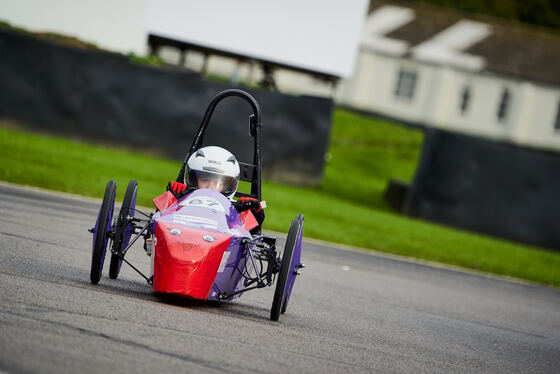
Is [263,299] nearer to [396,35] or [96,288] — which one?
[96,288]

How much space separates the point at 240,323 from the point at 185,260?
69cm

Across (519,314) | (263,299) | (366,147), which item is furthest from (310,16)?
(263,299)

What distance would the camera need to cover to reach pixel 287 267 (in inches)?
297

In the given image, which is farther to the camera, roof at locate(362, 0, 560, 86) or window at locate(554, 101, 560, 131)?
window at locate(554, 101, 560, 131)

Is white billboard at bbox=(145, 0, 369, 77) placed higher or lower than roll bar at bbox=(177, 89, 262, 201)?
higher

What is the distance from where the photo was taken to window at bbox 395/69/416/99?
5431 cm

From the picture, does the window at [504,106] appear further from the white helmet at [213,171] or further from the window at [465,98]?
the white helmet at [213,171]

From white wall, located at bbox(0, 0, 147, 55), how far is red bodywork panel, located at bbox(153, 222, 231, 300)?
20973 mm

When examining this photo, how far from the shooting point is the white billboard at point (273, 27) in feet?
104

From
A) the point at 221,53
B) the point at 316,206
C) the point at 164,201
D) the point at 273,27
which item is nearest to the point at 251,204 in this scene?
the point at 164,201

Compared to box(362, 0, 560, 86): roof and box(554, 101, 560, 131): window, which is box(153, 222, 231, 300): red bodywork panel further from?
box(554, 101, 560, 131): window

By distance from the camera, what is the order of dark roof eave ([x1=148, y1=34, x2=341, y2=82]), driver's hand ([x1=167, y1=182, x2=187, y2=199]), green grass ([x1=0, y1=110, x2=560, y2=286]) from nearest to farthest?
driver's hand ([x1=167, y1=182, x2=187, y2=199]) → green grass ([x1=0, y1=110, x2=560, y2=286]) → dark roof eave ([x1=148, y1=34, x2=341, y2=82])

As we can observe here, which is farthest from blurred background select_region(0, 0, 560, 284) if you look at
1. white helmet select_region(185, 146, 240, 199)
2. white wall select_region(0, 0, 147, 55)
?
white helmet select_region(185, 146, 240, 199)

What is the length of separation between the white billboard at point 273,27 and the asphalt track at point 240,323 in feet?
61.7
